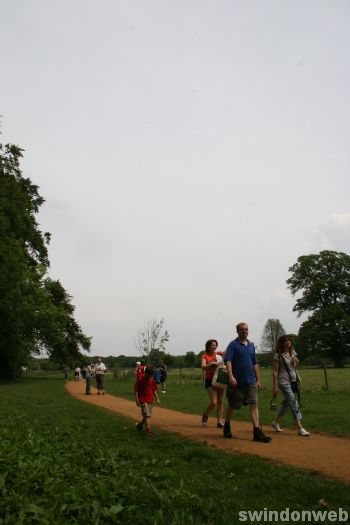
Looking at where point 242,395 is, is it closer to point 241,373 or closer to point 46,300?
point 241,373

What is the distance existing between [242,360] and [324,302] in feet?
195

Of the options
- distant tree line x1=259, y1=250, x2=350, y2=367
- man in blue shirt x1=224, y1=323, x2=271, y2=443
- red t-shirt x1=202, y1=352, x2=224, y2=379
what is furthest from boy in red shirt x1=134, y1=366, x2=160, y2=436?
distant tree line x1=259, y1=250, x2=350, y2=367

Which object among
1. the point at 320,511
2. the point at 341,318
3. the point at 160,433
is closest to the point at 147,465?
the point at 320,511

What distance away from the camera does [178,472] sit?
6.39 metres

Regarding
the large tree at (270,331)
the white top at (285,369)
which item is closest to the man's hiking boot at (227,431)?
the white top at (285,369)

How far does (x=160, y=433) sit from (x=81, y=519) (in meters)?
5.68

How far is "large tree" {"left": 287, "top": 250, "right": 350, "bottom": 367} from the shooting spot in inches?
2408

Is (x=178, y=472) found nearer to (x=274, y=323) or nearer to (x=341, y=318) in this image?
(x=341, y=318)

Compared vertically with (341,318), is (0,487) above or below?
below

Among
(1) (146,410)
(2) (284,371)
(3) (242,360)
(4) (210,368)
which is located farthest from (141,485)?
(4) (210,368)

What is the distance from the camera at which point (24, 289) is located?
129ft

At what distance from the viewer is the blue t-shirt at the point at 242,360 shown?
8.97 meters

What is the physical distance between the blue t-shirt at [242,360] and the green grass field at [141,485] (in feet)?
4.97

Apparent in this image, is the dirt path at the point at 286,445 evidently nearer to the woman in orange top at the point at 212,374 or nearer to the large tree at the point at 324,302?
the woman in orange top at the point at 212,374
